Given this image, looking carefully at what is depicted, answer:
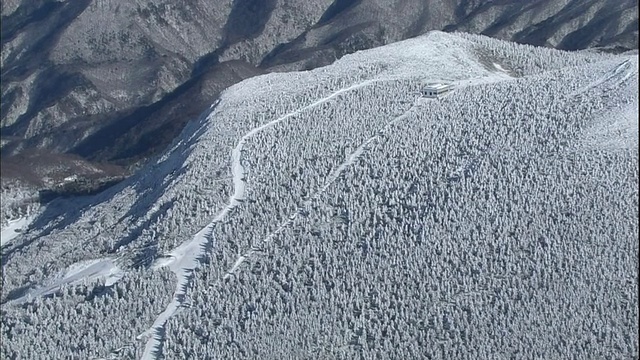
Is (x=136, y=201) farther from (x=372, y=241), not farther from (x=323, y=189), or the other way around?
(x=372, y=241)

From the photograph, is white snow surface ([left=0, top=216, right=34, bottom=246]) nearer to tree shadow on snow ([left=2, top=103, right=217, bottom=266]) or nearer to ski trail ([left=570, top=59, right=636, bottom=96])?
tree shadow on snow ([left=2, top=103, right=217, bottom=266])

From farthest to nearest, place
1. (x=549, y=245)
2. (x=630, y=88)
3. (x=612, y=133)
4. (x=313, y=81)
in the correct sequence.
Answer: (x=313, y=81) < (x=630, y=88) < (x=612, y=133) < (x=549, y=245)

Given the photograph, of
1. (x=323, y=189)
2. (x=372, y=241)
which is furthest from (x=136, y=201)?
(x=372, y=241)

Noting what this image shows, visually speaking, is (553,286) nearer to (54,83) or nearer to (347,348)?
(347,348)

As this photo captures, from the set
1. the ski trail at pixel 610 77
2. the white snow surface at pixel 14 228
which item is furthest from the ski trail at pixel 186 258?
the white snow surface at pixel 14 228

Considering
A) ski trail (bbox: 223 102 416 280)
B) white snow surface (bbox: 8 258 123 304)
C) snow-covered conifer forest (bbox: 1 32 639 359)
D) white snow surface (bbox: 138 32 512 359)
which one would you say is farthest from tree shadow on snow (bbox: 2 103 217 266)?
ski trail (bbox: 223 102 416 280)

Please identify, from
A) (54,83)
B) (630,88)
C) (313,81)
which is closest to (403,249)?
(630,88)
